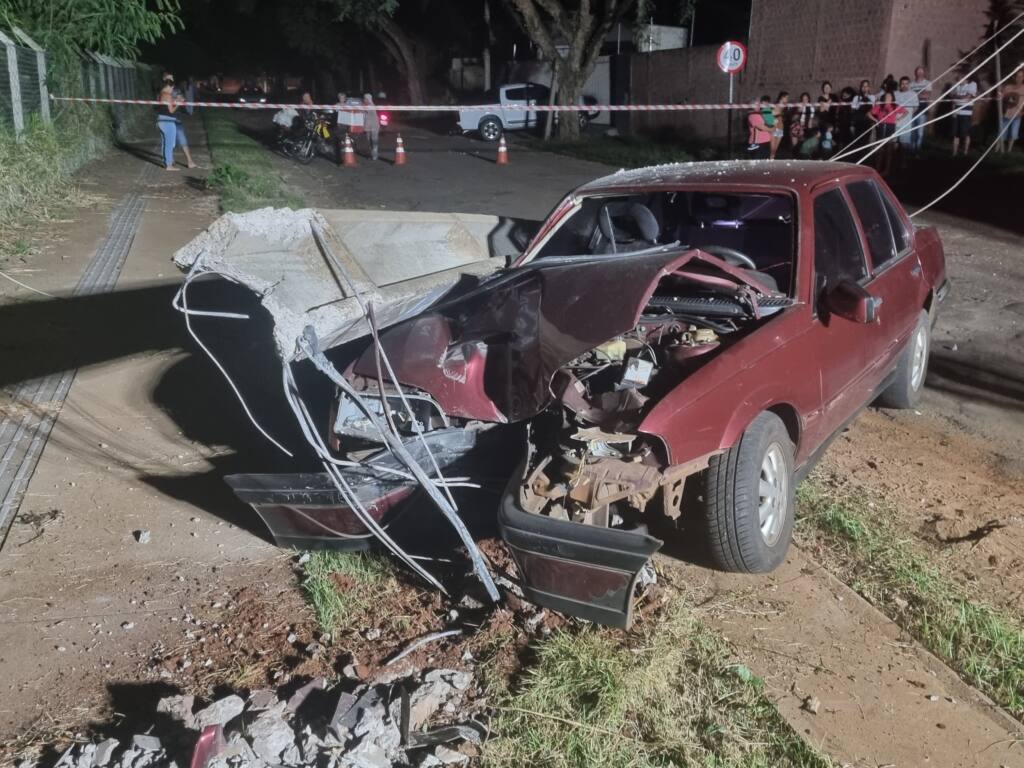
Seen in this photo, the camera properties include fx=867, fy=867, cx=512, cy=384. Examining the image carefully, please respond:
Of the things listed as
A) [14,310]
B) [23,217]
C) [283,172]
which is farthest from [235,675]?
[283,172]

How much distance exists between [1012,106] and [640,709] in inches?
742

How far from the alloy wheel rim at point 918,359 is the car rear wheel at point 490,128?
23044 millimetres

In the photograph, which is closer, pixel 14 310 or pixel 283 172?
pixel 14 310

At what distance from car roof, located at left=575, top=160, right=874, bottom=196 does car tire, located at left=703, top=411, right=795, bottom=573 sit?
4.65ft

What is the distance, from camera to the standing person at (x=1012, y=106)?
1668cm

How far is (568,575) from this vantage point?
10.1 feet

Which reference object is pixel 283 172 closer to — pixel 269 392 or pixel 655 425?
pixel 269 392

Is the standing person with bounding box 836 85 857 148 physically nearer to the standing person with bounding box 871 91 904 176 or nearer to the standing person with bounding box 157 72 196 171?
the standing person with bounding box 871 91 904 176

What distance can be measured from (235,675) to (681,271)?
2663 mm

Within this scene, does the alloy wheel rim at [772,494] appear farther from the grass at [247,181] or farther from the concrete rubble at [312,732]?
the grass at [247,181]

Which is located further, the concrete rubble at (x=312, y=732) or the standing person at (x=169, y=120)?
the standing person at (x=169, y=120)

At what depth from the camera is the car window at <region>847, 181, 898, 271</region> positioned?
15.8 feet

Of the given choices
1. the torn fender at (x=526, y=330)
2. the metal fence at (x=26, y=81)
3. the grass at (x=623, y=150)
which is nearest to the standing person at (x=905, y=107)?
the grass at (x=623, y=150)

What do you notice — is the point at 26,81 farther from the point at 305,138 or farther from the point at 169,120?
the point at 305,138
